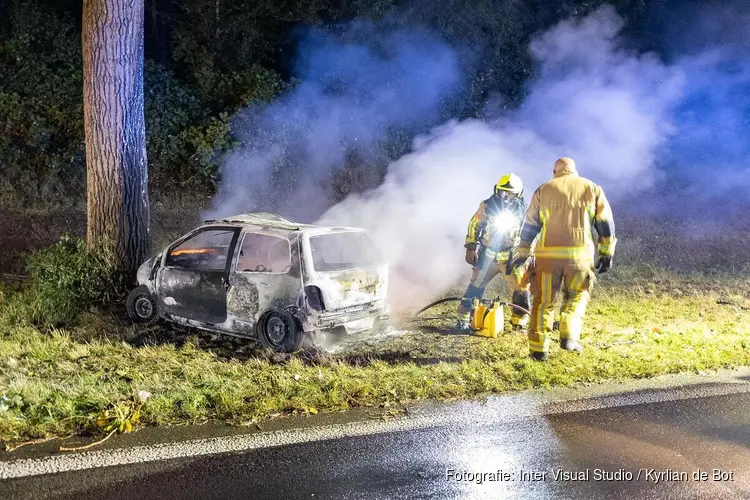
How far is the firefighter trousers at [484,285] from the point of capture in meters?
7.56

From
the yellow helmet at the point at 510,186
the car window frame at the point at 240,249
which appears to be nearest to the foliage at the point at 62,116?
the car window frame at the point at 240,249

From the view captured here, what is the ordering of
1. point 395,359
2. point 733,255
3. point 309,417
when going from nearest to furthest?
point 309,417, point 395,359, point 733,255

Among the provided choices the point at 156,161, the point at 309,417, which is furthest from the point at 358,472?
the point at 156,161

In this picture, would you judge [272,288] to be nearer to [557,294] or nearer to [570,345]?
[557,294]

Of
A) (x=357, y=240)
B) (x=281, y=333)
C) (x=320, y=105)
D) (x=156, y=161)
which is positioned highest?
(x=320, y=105)

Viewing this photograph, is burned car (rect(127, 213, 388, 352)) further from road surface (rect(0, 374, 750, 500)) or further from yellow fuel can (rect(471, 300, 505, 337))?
road surface (rect(0, 374, 750, 500))

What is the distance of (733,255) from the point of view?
1240cm

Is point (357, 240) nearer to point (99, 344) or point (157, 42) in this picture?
point (99, 344)

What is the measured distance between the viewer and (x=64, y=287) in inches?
301

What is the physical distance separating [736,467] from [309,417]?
284 cm

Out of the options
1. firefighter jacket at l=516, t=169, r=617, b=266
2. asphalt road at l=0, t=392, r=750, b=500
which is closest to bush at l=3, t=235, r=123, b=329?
→ asphalt road at l=0, t=392, r=750, b=500

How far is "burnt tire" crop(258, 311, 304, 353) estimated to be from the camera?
645 centimetres

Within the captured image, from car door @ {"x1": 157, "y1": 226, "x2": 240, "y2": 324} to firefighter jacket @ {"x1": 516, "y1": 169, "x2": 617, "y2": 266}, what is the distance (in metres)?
3.07

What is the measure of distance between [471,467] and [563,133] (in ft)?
37.5
